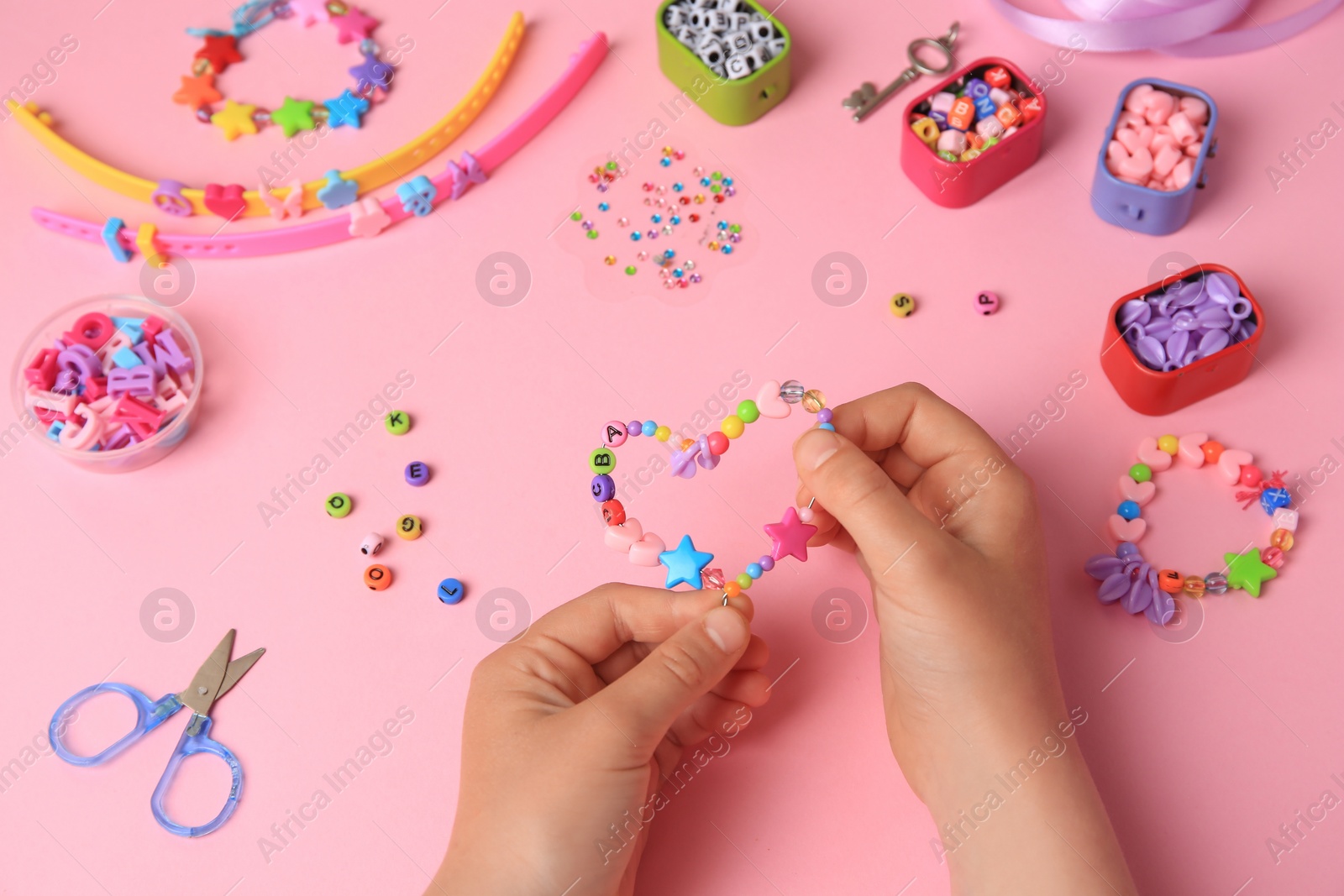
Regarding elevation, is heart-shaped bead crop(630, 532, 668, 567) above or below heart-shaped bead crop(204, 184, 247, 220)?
below

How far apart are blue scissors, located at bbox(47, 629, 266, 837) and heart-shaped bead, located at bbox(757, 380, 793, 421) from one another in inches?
42.0

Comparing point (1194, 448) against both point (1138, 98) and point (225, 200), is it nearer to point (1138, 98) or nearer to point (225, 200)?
point (1138, 98)

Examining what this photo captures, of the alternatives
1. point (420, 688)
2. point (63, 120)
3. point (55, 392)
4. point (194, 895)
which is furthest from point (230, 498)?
point (63, 120)

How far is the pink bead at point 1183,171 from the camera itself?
6.91 ft

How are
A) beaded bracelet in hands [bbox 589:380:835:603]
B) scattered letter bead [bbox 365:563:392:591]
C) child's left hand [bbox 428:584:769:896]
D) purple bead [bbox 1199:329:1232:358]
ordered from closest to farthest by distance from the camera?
child's left hand [bbox 428:584:769:896]
beaded bracelet in hands [bbox 589:380:835:603]
purple bead [bbox 1199:329:1232:358]
scattered letter bead [bbox 365:563:392:591]

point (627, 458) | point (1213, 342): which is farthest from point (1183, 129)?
point (627, 458)

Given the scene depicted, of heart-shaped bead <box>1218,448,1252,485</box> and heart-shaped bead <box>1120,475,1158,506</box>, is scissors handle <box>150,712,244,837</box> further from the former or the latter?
heart-shaped bead <box>1218,448,1252,485</box>

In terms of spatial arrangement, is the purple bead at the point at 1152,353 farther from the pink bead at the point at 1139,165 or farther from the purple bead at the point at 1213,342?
the pink bead at the point at 1139,165

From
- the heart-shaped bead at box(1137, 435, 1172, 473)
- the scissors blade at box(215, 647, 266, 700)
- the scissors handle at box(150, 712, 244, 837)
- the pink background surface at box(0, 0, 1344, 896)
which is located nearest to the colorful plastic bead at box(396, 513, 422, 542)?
the pink background surface at box(0, 0, 1344, 896)

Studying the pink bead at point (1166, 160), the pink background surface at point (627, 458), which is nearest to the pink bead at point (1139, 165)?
the pink bead at point (1166, 160)

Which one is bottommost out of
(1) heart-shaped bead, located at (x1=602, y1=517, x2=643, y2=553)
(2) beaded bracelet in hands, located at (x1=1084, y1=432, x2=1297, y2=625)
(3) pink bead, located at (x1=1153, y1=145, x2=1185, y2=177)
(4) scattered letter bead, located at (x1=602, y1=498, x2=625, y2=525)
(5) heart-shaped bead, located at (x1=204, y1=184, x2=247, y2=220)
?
(2) beaded bracelet in hands, located at (x1=1084, y1=432, x2=1297, y2=625)

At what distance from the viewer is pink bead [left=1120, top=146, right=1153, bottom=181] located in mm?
2127

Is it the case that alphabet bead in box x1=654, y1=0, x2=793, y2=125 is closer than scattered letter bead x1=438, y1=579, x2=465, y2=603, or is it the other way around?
scattered letter bead x1=438, y1=579, x2=465, y2=603

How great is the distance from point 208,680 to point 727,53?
1.66 meters
